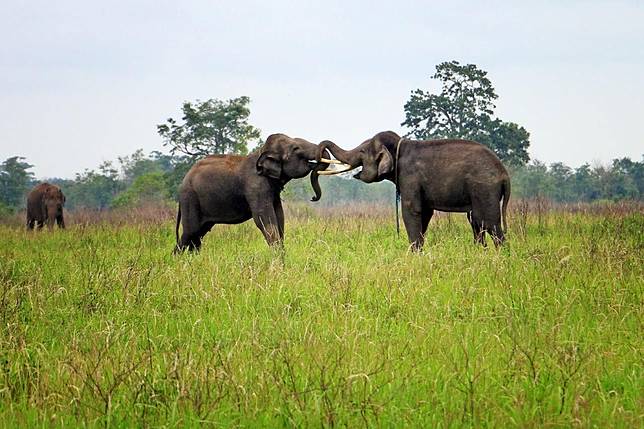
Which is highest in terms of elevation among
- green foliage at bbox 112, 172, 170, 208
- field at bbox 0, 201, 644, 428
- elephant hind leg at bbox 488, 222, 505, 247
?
green foliage at bbox 112, 172, 170, 208

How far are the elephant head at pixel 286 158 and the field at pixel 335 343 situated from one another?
1.73 metres

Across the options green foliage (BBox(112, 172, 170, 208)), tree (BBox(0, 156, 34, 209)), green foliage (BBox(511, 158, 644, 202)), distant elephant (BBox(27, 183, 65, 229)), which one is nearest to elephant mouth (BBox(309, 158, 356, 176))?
distant elephant (BBox(27, 183, 65, 229))

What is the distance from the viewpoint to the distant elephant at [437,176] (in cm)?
1000

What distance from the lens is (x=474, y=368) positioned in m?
4.52

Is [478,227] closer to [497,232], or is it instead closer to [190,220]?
[497,232]

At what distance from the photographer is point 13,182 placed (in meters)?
57.9

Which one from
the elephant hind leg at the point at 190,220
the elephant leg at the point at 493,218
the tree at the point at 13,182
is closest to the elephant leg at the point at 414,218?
the elephant leg at the point at 493,218

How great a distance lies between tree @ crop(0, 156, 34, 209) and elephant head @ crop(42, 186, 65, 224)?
40.0 m

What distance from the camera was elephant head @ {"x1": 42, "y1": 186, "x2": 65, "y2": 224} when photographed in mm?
19578

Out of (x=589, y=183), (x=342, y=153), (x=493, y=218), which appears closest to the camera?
(x=493, y=218)

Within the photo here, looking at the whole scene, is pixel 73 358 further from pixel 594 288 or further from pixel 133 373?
pixel 594 288

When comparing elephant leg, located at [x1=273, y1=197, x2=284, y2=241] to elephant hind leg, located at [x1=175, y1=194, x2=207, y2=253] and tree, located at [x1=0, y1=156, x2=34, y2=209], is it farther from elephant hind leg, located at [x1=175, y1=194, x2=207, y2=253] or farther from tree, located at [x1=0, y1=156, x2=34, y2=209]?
tree, located at [x1=0, y1=156, x2=34, y2=209]

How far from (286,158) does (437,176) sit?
2.22 meters

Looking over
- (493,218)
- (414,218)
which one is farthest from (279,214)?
(493,218)
